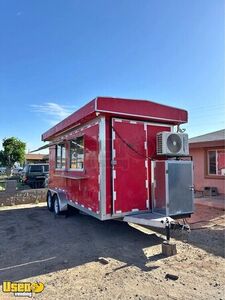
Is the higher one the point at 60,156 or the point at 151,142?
the point at 151,142

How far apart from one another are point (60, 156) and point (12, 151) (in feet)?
105

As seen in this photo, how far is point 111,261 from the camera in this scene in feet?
14.1

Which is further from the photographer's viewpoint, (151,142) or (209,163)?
(209,163)

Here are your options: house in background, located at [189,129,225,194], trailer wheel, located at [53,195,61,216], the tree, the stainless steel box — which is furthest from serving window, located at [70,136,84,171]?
the tree

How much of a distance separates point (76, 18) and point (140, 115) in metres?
4.42

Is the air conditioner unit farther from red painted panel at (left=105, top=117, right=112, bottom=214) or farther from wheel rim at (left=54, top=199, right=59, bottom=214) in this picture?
wheel rim at (left=54, top=199, right=59, bottom=214)

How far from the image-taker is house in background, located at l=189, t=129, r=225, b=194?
39.4 ft

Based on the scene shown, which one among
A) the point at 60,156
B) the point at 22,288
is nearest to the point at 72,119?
the point at 60,156

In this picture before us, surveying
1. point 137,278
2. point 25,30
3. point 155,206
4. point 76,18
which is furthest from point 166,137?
point 25,30

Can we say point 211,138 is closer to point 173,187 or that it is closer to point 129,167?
point 173,187

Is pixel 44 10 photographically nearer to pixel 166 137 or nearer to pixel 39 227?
pixel 166 137

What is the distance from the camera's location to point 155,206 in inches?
233

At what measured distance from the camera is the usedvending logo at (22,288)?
3326 millimetres

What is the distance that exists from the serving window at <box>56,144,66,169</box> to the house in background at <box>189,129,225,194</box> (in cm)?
707
